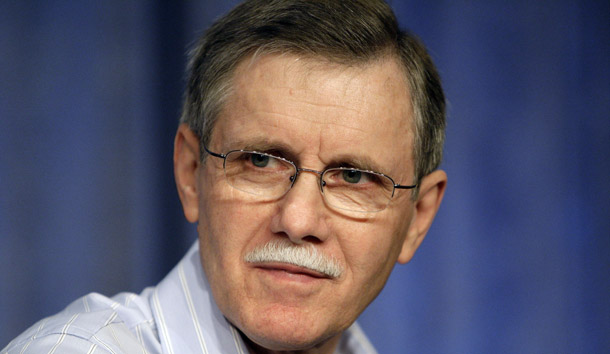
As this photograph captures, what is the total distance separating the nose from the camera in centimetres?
158

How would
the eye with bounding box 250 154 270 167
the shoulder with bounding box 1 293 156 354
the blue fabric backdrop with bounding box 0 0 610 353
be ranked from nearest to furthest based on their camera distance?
the shoulder with bounding box 1 293 156 354, the eye with bounding box 250 154 270 167, the blue fabric backdrop with bounding box 0 0 610 353

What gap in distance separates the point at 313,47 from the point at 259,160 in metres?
0.30

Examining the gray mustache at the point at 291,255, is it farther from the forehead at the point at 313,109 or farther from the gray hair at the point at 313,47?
the gray hair at the point at 313,47

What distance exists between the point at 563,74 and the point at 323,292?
1.91 metres

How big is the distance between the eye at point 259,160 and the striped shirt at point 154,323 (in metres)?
0.33

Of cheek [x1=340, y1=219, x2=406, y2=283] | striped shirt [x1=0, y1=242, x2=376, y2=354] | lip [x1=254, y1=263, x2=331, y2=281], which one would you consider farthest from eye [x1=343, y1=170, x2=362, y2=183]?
striped shirt [x1=0, y1=242, x2=376, y2=354]

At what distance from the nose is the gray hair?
0.30 meters

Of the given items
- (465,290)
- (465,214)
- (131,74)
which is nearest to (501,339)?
(465,290)

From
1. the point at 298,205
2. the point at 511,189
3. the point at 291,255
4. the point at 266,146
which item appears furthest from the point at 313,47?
the point at 511,189

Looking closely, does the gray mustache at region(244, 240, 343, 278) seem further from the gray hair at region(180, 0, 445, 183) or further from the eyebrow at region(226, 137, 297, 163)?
the gray hair at region(180, 0, 445, 183)

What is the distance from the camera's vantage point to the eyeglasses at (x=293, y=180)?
5.46 ft

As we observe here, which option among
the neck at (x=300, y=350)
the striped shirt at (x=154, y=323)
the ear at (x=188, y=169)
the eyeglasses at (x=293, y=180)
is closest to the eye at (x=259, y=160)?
the eyeglasses at (x=293, y=180)

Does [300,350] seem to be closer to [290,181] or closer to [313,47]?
[290,181]

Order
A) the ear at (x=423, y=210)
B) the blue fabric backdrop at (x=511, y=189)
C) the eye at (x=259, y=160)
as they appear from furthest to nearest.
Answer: the blue fabric backdrop at (x=511, y=189) < the ear at (x=423, y=210) < the eye at (x=259, y=160)
